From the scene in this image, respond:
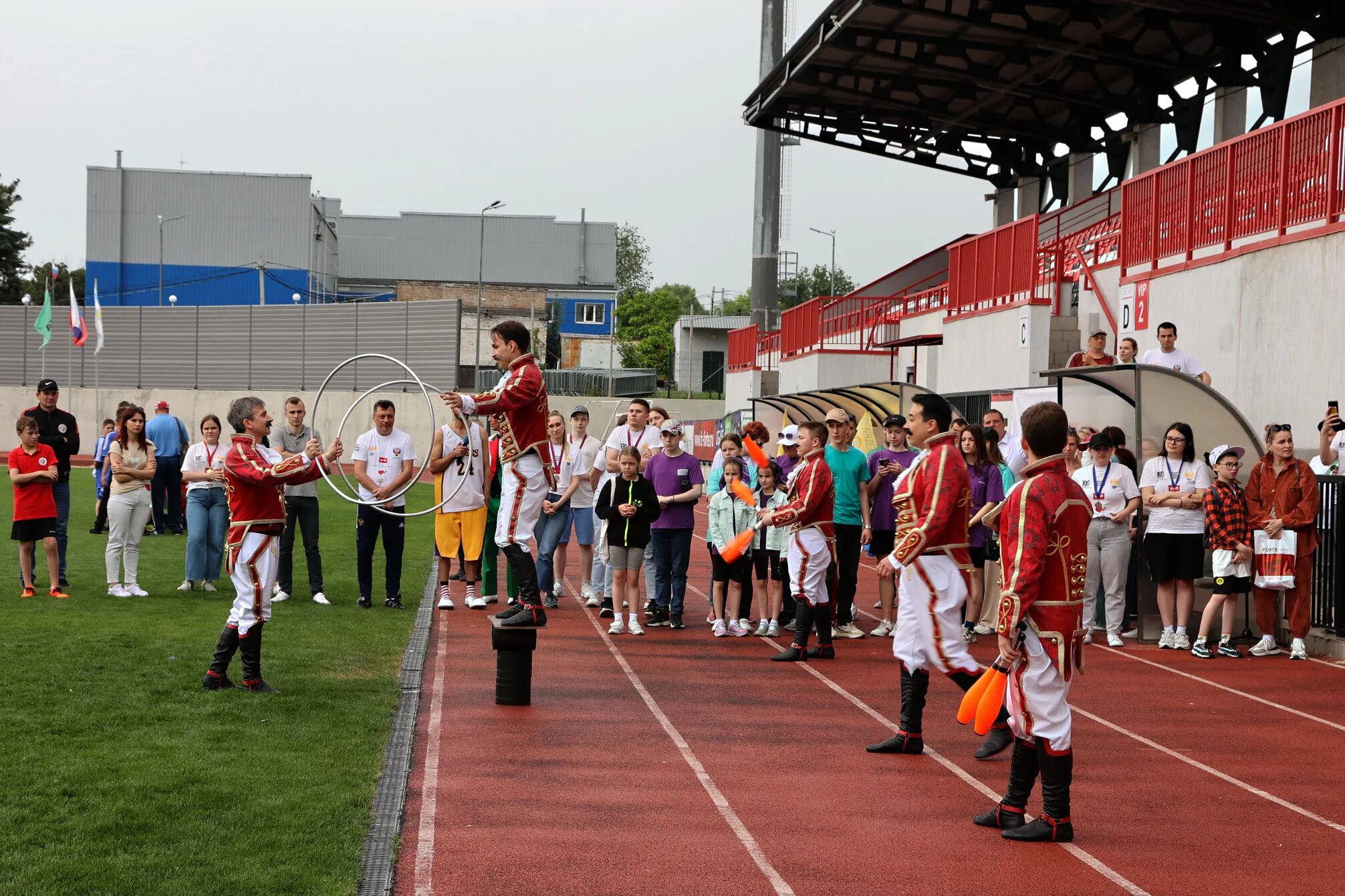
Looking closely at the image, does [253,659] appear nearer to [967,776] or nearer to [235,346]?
[967,776]

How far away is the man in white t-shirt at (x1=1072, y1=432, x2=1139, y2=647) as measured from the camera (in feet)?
41.2

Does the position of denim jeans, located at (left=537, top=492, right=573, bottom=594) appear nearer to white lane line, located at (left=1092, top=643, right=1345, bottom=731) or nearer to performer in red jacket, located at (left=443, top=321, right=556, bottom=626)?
performer in red jacket, located at (left=443, top=321, right=556, bottom=626)

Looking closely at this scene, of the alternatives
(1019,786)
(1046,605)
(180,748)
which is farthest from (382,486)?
(1046,605)

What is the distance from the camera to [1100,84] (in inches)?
1230

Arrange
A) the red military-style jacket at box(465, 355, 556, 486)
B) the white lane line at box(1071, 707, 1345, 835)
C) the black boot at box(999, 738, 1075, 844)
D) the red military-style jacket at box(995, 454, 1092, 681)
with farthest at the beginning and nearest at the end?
the red military-style jacket at box(465, 355, 556, 486) → the white lane line at box(1071, 707, 1345, 835) → the black boot at box(999, 738, 1075, 844) → the red military-style jacket at box(995, 454, 1092, 681)

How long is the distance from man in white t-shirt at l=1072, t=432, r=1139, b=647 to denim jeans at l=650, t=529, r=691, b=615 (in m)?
3.95

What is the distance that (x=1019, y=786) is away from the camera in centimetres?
644

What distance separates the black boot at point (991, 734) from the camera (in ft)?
26.0

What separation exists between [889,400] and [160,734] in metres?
11.8

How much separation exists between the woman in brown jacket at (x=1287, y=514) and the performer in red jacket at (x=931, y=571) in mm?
5078

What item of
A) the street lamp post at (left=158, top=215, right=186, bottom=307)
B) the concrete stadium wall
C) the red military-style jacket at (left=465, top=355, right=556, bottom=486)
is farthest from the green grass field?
the street lamp post at (left=158, top=215, right=186, bottom=307)

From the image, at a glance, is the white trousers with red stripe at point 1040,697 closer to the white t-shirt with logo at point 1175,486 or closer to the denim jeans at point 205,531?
the white t-shirt with logo at point 1175,486

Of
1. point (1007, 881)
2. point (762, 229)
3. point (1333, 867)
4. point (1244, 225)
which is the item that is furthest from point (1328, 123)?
point (762, 229)

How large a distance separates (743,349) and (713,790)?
→ 129 feet
